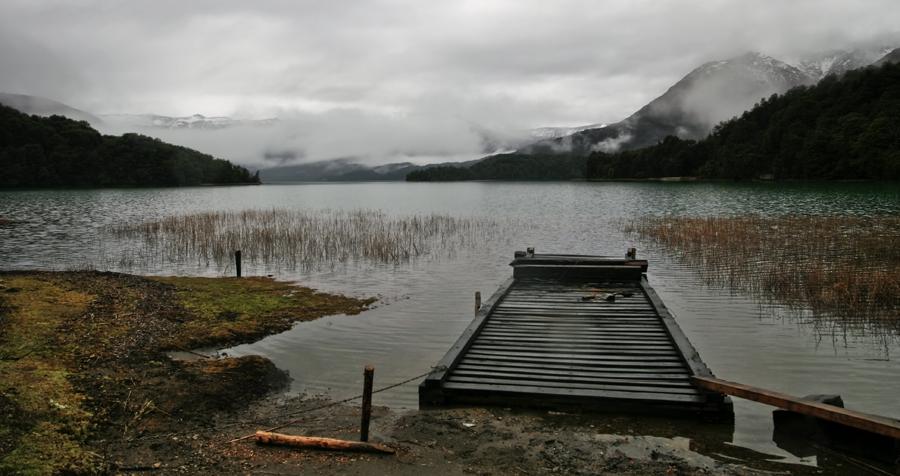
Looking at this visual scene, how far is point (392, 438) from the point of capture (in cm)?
784

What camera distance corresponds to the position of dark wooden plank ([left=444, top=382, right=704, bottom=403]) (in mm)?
8391

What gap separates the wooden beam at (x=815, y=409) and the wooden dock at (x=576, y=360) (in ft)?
0.62

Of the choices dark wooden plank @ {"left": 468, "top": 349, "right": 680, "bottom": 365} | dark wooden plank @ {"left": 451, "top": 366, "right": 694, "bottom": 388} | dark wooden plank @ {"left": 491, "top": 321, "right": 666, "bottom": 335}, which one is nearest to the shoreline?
dark wooden plank @ {"left": 451, "top": 366, "right": 694, "bottom": 388}

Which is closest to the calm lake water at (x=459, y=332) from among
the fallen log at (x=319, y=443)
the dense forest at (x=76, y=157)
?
the fallen log at (x=319, y=443)

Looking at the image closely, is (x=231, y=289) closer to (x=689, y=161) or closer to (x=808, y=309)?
(x=808, y=309)

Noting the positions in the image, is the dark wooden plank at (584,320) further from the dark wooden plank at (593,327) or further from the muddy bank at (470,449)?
the muddy bank at (470,449)

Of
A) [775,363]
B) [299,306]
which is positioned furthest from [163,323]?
[775,363]

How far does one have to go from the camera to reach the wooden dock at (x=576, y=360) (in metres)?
8.55

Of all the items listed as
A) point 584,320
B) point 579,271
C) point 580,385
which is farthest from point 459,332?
point 579,271

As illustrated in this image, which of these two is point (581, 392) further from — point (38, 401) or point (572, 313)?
point (38, 401)

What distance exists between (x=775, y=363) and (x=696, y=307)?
5582 mm

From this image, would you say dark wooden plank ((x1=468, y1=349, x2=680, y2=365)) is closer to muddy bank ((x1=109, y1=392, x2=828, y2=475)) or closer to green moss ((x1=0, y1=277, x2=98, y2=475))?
muddy bank ((x1=109, y1=392, x2=828, y2=475))

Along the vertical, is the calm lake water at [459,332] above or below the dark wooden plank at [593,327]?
below

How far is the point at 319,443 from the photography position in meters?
7.22
